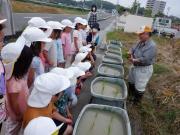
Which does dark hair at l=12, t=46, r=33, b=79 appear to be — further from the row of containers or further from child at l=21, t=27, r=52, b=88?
the row of containers

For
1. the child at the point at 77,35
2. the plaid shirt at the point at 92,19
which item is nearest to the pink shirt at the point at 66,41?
the child at the point at 77,35

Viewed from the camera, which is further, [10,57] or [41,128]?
[10,57]

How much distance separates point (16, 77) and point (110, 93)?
282 cm

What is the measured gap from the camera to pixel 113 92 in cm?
577

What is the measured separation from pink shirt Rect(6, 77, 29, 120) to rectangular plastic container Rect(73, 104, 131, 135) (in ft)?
2.66

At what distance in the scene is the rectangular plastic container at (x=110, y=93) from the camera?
194 inches

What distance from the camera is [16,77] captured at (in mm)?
3184

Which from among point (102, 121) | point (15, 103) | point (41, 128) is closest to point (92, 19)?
point (102, 121)

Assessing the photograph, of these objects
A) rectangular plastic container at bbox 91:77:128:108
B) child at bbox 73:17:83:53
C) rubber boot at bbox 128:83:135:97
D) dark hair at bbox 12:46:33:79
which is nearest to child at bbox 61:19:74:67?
child at bbox 73:17:83:53

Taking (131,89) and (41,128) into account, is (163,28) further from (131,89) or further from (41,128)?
(41,128)

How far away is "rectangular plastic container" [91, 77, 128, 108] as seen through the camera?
16.2ft

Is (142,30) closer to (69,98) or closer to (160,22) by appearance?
(69,98)

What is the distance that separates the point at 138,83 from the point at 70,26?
1930 mm

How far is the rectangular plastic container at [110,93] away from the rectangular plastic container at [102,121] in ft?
1.34
